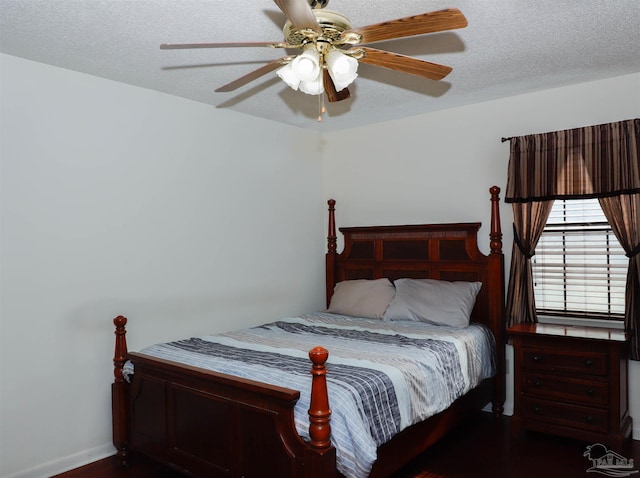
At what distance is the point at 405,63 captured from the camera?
2350 millimetres

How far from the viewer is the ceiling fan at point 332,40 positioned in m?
1.87

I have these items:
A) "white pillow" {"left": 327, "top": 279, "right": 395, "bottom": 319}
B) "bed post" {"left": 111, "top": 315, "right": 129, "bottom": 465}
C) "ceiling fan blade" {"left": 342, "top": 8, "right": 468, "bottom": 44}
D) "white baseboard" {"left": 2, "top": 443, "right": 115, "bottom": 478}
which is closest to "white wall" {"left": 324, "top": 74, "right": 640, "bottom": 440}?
"white pillow" {"left": 327, "top": 279, "right": 395, "bottom": 319}

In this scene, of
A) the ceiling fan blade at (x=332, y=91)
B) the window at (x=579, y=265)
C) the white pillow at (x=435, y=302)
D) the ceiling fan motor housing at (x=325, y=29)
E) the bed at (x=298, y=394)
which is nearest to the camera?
the ceiling fan motor housing at (x=325, y=29)

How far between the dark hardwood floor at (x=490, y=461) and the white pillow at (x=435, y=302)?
2.68ft

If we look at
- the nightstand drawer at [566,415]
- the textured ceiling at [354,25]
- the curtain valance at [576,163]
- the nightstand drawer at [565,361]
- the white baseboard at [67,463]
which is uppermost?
the textured ceiling at [354,25]

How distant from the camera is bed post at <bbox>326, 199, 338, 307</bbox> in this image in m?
4.89

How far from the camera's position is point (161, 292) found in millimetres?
3705

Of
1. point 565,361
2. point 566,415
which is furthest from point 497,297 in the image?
point 566,415

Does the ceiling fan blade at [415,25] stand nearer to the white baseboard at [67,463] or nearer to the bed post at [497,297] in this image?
the bed post at [497,297]

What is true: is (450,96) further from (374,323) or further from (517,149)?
(374,323)

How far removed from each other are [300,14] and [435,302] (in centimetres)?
261

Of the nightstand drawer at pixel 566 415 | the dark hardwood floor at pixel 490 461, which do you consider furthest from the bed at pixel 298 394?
the nightstand drawer at pixel 566 415

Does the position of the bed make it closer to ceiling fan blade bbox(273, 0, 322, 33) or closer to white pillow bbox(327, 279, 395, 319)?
white pillow bbox(327, 279, 395, 319)

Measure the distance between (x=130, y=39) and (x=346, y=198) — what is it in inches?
105
